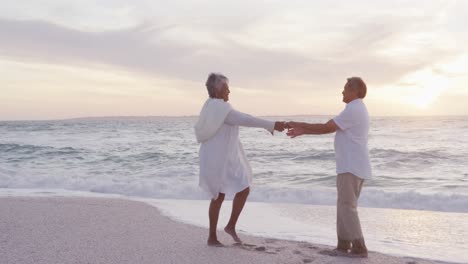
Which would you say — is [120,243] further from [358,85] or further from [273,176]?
[273,176]

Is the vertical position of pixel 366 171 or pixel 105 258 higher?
pixel 366 171

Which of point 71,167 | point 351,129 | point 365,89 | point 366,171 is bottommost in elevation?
point 71,167

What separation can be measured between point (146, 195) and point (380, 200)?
5255 millimetres

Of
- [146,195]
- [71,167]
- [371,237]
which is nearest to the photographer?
[371,237]

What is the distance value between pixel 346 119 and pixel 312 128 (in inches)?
16.7

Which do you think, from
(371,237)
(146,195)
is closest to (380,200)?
(371,237)

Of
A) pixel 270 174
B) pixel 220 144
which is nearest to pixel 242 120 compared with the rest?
pixel 220 144

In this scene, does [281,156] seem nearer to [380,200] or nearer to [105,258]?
[380,200]

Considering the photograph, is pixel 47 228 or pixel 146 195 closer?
pixel 47 228

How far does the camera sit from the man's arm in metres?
5.11

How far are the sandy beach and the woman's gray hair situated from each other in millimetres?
1727

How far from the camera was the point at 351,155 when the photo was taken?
518cm

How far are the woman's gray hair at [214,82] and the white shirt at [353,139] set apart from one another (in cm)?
127

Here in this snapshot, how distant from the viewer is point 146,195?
11.8 metres
